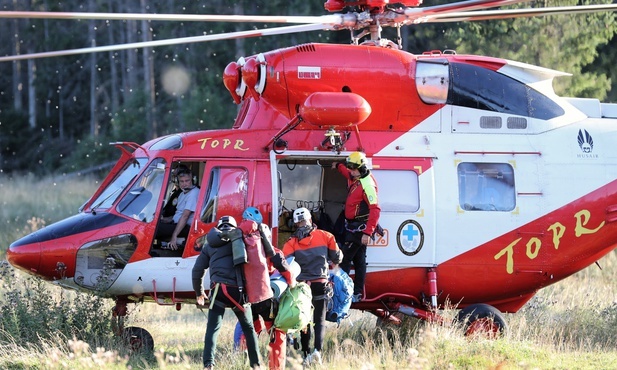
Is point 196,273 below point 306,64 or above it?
below

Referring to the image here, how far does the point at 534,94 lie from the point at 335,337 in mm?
3920

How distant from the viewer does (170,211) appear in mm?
12000

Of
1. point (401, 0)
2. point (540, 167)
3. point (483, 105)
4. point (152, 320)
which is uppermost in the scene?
point (401, 0)

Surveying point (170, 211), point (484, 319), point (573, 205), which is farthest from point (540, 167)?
point (170, 211)

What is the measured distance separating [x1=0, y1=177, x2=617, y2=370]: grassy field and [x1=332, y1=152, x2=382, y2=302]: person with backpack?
86cm

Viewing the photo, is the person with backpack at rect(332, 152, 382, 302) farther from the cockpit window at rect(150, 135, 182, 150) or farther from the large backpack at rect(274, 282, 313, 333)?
the cockpit window at rect(150, 135, 182, 150)

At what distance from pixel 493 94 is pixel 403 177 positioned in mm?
1511

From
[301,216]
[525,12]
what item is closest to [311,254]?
[301,216]

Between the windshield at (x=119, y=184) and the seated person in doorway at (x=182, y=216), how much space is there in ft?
1.68

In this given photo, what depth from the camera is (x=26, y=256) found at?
1119 cm

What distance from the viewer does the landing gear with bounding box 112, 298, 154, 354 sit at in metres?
11.7

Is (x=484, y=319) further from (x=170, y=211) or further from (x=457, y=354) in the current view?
(x=170, y=211)

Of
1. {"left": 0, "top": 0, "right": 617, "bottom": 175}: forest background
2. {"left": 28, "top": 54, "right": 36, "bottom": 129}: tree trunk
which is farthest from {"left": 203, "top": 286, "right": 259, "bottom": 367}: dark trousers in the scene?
{"left": 28, "top": 54, "right": 36, "bottom": 129}: tree trunk

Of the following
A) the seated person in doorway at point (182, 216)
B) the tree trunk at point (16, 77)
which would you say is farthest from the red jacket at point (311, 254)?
the tree trunk at point (16, 77)
